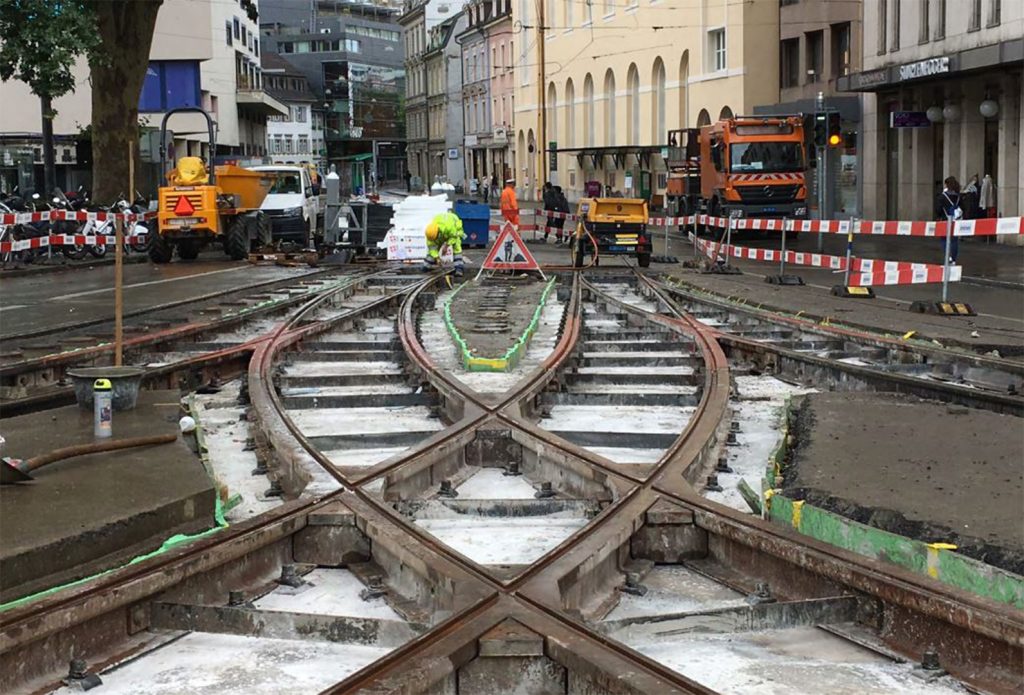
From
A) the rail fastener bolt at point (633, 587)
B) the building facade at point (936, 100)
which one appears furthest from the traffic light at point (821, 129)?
the rail fastener bolt at point (633, 587)

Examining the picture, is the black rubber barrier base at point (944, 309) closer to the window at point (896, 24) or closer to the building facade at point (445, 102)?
the window at point (896, 24)

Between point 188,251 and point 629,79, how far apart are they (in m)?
35.7

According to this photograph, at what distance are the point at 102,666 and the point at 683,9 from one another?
174 ft

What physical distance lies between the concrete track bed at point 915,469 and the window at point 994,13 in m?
23.6

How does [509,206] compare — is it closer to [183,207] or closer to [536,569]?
[183,207]

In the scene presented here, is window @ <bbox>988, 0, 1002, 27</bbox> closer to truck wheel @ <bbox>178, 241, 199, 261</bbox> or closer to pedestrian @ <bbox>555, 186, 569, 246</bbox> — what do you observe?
pedestrian @ <bbox>555, 186, 569, 246</bbox>

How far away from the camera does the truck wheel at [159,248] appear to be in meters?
29.8

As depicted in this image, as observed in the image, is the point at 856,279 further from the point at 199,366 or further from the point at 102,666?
the point at 102,666

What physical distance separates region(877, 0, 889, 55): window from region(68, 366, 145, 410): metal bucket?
32.6 metres

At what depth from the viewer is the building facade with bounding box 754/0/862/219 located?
4138cm

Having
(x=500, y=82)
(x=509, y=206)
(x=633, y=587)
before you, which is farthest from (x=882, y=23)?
(x=500, y=82)

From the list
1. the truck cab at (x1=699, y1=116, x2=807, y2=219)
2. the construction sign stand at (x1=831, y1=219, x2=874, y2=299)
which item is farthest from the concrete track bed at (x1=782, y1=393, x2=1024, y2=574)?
the truck cab at (x1=699, y1=116, x2=807, y2=219)

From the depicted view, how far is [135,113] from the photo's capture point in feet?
110

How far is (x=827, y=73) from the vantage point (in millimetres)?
45125
